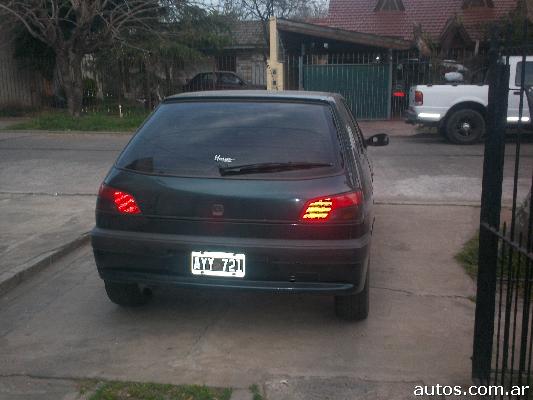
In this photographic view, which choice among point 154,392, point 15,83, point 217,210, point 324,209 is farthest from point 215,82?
point 154,392

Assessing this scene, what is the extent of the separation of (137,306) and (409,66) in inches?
676

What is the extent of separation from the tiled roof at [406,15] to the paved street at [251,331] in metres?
22.4

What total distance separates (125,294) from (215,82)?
1899 cm

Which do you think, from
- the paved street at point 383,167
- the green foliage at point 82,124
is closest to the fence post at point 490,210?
the paved street at point 383,167

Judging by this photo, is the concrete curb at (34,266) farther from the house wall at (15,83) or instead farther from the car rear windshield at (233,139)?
the house wall at (15,83)

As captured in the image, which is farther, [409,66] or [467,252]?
[409,66]

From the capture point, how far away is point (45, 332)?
14.7 feet

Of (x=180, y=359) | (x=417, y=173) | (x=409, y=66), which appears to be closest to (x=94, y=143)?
(x=417, y=173)

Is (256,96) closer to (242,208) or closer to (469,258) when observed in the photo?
(242,208)

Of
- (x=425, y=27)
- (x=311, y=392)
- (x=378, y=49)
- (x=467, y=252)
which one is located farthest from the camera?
(x=425, y=27)

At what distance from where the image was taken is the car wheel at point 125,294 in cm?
470

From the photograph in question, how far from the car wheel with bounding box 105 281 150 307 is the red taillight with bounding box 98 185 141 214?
2.27ft

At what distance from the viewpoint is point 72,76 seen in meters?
19.9

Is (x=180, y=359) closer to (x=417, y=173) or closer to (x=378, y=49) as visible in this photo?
(x=417, y=173)
